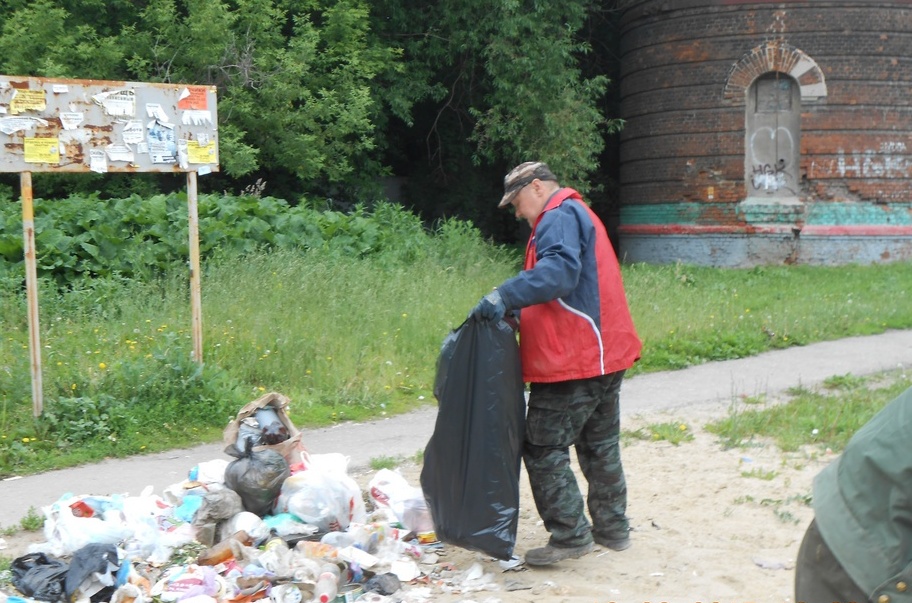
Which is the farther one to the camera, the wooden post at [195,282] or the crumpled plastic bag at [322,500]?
the wooden post at [195,282]

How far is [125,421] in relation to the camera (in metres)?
7.18

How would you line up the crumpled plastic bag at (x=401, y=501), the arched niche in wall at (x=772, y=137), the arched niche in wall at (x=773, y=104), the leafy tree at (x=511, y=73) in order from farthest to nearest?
the arched niche in wall at (x=772, y=137) → the arched niche in wall at (x=773, y=104) → the leafy tree at (x=511, y=73) → the crumpled plastic bag at (x=401, y=501)

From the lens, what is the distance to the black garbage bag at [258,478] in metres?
5.15

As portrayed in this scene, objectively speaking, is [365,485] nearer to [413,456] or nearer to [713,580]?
[413,456]

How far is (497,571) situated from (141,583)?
5.49 ft

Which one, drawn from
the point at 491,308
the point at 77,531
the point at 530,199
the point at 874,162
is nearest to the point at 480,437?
the point at 491,308

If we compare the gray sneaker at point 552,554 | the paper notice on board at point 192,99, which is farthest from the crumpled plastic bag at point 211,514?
the paper notice on board at point 192,99

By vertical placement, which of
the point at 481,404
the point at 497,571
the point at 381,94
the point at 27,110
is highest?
the point at 381,94

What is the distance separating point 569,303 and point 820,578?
2548mm

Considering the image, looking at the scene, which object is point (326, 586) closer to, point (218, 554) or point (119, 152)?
point (218, 554)

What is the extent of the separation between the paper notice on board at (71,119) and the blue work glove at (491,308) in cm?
386

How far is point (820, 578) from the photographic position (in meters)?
2.23

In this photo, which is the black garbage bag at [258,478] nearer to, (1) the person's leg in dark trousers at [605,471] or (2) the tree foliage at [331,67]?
(1) the person's leg in dark trousers at [605,471]

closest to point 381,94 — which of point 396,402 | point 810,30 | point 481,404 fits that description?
point 810,30
